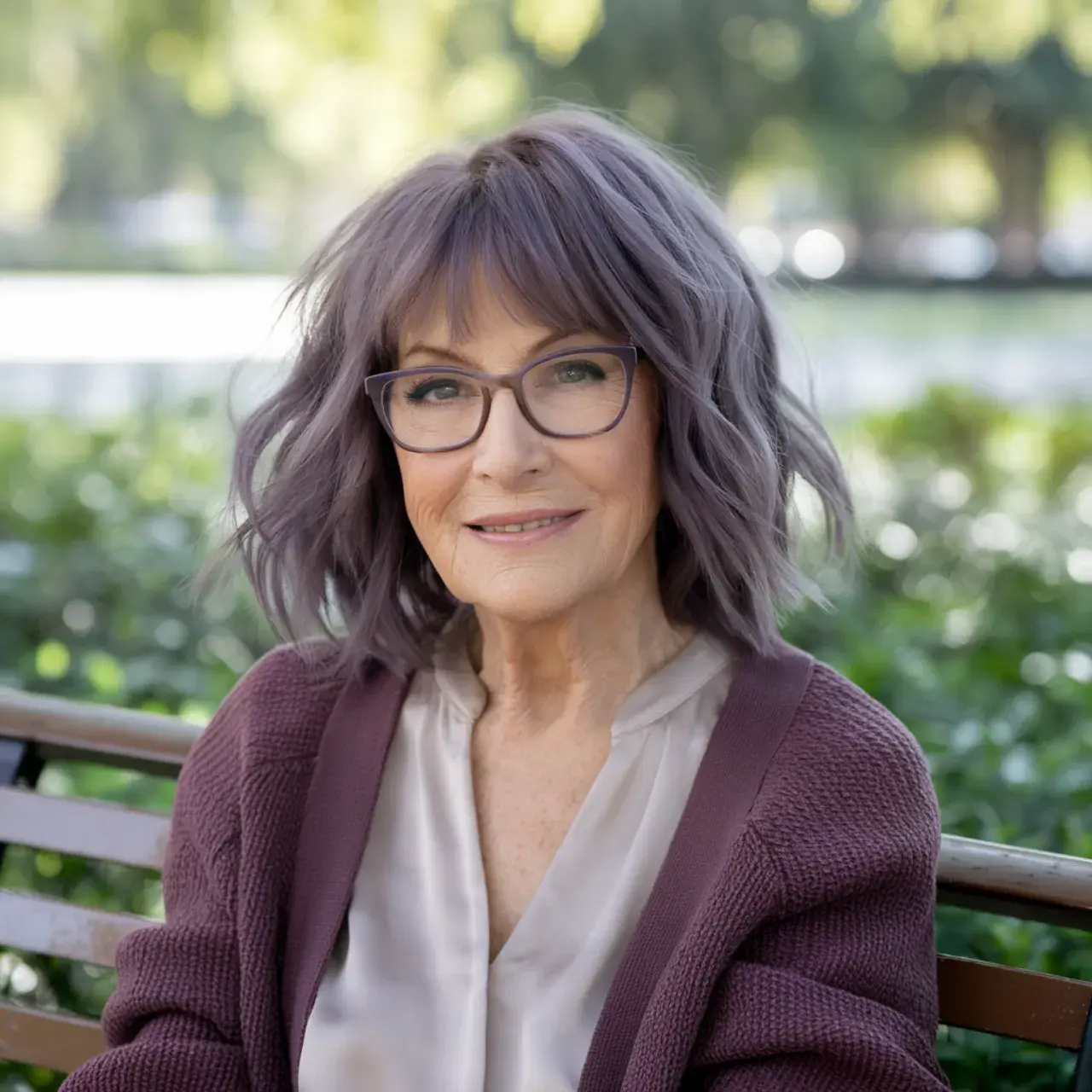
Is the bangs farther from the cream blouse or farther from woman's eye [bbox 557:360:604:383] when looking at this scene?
the cream blouse

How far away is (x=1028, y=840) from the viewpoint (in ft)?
8.17

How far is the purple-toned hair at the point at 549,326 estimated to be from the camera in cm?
186

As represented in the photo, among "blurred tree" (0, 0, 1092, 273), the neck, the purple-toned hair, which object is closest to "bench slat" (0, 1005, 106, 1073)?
the purple-toned hair

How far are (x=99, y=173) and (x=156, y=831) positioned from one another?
3479cm

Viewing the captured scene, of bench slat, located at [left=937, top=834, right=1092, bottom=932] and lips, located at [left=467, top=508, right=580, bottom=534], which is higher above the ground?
lips, located at [left=467, top=508, right=580, bottom=534]

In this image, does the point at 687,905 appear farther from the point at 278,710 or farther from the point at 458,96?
the point at 458,96

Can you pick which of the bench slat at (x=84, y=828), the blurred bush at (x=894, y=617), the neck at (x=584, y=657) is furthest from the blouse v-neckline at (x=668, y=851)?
the blurred bush at (x=894, y=617)

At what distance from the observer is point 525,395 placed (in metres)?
1.87

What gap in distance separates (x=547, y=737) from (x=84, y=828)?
31.6 inches

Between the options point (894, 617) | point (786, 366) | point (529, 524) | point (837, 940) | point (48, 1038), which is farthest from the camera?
point (894, 617)

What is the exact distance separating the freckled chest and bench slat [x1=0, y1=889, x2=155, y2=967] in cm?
56

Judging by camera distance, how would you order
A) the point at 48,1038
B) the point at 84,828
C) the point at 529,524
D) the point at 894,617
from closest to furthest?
the point at 529,524 → the point at 48,1038 → the point at 84,828 → the point at 894,617

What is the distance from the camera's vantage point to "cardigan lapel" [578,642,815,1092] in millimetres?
1818

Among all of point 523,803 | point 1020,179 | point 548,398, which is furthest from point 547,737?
point 1020,179
